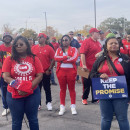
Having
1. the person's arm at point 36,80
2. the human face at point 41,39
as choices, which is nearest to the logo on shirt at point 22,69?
the person's arm at point 36,80

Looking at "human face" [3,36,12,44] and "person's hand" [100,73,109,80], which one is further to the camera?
"human face" [3,36,12,44]

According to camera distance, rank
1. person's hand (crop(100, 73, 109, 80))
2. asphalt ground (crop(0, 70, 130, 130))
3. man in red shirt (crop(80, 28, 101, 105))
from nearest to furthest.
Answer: person's hand (crop(100, 73, 109, 80)), asphalt ground (crop(0, 70, 130, 130)), man in red shirt (crop(80, 28, 101, 105))

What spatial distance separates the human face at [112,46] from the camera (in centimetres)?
321

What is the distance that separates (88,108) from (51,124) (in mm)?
1327

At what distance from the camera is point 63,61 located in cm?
489

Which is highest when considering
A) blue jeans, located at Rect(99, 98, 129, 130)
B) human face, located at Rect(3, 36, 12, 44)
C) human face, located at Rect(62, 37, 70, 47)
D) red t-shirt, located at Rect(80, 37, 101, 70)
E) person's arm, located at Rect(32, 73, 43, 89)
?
human face, located at Rect(3, 36, 12, 44)

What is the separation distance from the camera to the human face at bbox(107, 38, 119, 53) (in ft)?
10.5

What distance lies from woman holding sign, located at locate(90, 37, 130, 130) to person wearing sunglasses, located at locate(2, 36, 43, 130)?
0.97 metres

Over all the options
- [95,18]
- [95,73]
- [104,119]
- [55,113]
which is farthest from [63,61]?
[95,18]

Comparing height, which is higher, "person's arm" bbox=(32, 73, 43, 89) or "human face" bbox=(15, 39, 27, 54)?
"human face" bbox=(15, 39, 27, 54)

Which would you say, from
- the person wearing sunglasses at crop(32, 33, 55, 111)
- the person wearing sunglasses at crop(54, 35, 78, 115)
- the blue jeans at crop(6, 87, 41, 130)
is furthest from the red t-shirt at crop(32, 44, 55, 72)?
the blue jeans at crop(6, 87, 41, 130)

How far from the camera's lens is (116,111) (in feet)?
10.3

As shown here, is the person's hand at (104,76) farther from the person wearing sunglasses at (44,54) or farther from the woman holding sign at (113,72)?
the person wearing sunglasses at (44,54)

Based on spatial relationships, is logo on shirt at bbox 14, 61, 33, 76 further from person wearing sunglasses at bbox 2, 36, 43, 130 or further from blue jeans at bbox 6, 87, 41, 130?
blue jeans at bbox 6, 87, 41, 130
